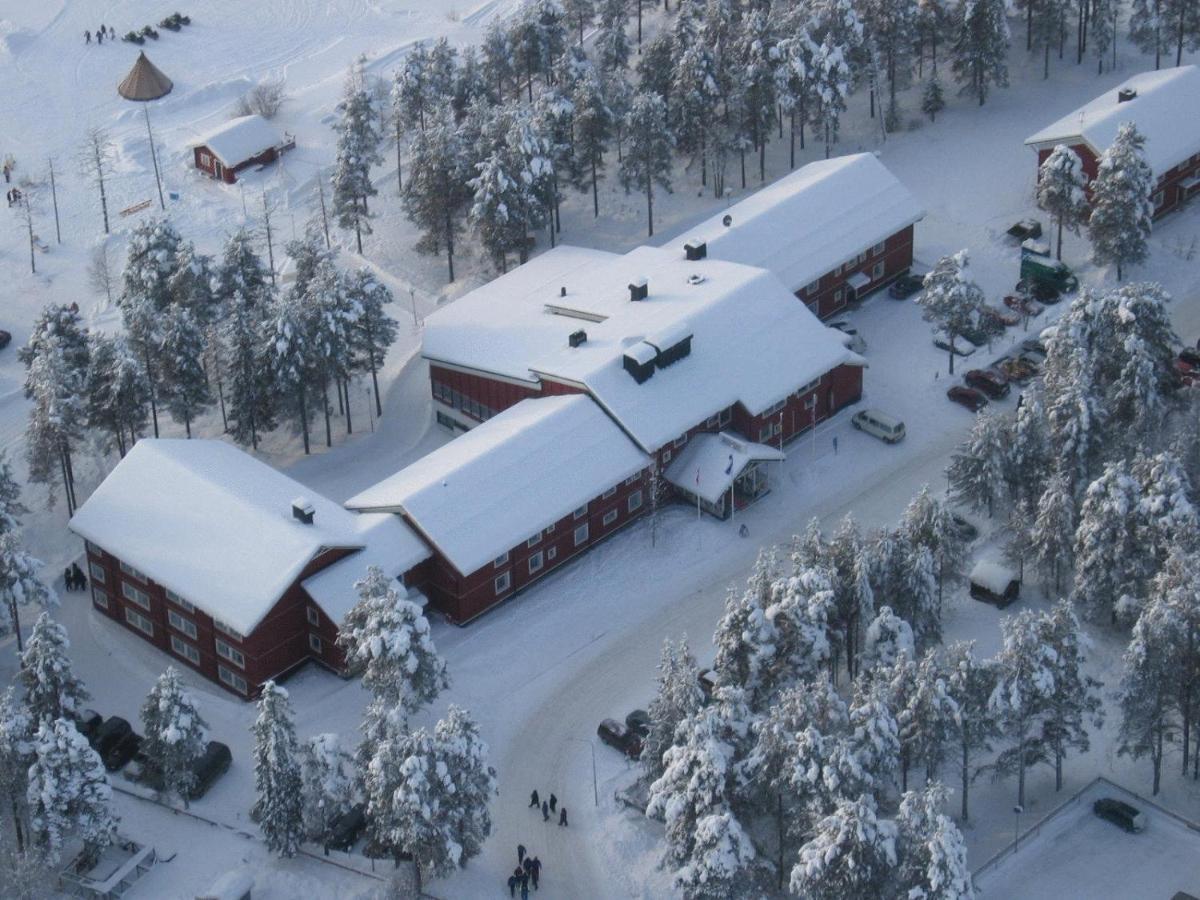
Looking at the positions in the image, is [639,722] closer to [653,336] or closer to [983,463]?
[983,463]

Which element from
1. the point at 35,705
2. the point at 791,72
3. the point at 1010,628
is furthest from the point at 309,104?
the point at 1010,628

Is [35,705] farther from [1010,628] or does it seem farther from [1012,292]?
[1012,292]

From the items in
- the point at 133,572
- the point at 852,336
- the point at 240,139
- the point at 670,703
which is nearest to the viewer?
the point at 670,703

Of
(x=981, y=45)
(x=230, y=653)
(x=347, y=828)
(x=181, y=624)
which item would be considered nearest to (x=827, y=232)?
(x=981, y=45)

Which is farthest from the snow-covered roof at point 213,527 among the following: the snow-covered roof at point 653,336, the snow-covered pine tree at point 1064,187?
the snow-covered pine tree at point 1064,187

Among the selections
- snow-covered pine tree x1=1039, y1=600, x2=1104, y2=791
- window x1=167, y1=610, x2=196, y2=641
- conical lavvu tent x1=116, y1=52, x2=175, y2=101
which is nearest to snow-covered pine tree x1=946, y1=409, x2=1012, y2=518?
snow-covered pine tree x1=1039, y1=600, x2=1104, y2=791

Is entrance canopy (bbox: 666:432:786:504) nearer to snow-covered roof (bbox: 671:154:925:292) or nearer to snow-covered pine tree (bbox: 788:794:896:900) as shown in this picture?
snow-covered roof (bbox: 671:154:925:292)
